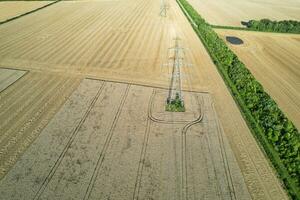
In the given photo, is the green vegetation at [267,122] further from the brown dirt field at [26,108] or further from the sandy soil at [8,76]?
the sandy soil at [8,76]

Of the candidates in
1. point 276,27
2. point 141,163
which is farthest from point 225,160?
point 276,27

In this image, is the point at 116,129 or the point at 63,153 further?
the point at 116,129

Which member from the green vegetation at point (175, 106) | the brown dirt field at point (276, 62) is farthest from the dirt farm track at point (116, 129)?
the brown dirt field at point (276, 62)

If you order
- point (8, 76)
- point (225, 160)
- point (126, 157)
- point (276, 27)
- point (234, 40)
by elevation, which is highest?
point (276, 27)

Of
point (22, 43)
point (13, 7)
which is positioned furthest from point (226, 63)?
point (13, 7)

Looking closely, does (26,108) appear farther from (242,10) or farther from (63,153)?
(242,10)


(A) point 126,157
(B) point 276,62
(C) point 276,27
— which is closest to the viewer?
(A) point 126,157

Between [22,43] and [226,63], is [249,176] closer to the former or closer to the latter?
[226,63]
